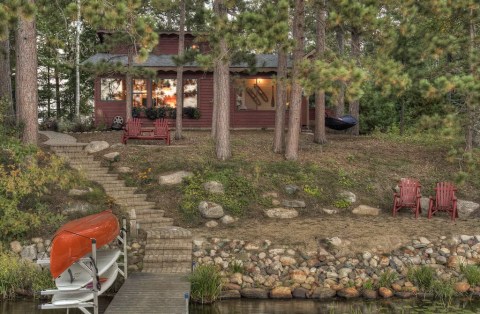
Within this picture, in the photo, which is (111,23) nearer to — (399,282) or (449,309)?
(399,282)

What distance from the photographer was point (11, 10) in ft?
34.9

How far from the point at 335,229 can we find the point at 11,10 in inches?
342

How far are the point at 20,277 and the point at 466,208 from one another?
11253mm

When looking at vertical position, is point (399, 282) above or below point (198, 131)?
below

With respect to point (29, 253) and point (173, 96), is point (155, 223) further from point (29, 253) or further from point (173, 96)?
point (173, 96)

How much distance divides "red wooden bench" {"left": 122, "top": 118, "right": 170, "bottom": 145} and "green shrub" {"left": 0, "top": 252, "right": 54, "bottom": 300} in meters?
8.41

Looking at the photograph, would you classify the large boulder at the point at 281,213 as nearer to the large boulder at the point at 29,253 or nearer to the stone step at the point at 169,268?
the stone step at the point at 169,268

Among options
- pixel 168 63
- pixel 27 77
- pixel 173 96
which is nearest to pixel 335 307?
pixel 27 77

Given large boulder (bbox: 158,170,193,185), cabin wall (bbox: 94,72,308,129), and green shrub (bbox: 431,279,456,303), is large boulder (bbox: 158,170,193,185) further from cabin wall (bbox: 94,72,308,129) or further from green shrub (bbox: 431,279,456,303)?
cabin wall (bbox: 94,72,308,129)

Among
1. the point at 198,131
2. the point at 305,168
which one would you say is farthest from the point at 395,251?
the point at 198,131

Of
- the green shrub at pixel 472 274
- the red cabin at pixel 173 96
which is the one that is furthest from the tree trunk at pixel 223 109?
the red cabin at pixel 173 96

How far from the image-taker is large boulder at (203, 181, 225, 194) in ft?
45.4

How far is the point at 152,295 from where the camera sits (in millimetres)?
8945

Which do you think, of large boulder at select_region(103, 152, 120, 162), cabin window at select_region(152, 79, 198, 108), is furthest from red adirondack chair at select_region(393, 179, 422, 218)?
cabin window at select_region(152, 79, 198, 108)
